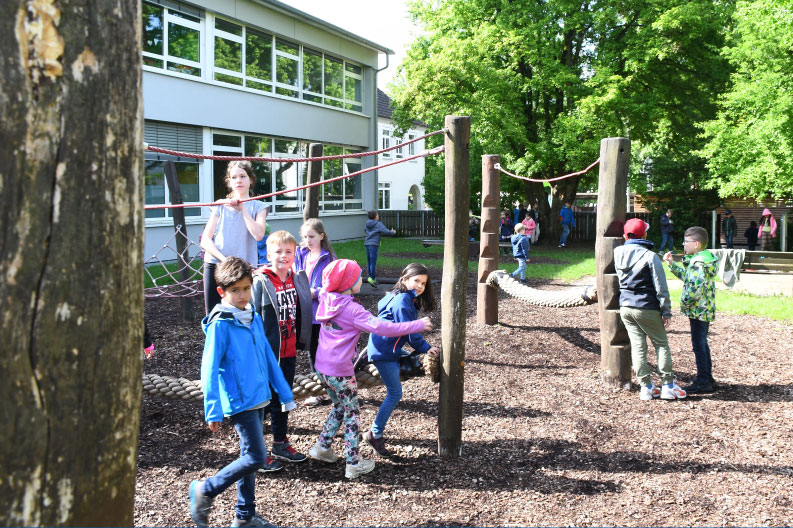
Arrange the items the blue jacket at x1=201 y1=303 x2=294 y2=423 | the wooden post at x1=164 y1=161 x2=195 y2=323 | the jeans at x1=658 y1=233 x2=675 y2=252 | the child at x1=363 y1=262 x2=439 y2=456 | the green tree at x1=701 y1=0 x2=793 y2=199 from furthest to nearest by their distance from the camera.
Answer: the jeans at x1=658 y1=233 x2=675 y2=252, the green tree at x1=701 y1=0 x2=793 y2=199, the wooden post at x1=164 y1=161 x2=195 y2=323, the child at x1=363 y1=262 x2=439 y2=456, the blue jacket at x1=201 y1=303 x2=294 y2=423

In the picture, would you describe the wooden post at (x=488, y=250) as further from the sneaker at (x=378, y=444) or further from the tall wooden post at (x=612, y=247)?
the sneaker at (x=378, y=444)

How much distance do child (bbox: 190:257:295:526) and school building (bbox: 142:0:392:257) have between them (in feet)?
37.4

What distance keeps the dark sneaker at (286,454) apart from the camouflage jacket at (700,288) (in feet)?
11.3

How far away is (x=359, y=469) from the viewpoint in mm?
3947

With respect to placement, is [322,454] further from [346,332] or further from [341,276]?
[341,276]

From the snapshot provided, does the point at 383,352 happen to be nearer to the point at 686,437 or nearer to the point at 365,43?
the point at 686,437

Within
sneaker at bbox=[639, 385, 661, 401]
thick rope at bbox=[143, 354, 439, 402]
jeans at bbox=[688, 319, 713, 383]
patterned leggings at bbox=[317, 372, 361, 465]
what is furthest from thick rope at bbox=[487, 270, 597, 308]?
patterned leggings at bbox=[317, 372, 361, 465]

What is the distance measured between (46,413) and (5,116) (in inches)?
22.3

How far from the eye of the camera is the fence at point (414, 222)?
104 feet

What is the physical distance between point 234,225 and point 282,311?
2.85 ft

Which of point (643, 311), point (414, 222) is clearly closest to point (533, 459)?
point (643, 311)

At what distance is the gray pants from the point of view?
551 centimetres

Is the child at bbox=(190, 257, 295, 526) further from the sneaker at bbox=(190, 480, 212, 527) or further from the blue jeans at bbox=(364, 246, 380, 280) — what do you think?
the blue jeans at bbox=(364, 246, 380, 280)

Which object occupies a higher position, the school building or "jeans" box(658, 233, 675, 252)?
the school building
